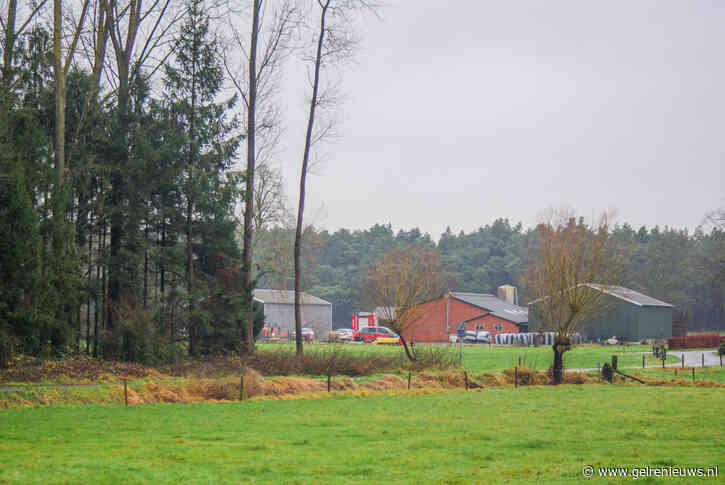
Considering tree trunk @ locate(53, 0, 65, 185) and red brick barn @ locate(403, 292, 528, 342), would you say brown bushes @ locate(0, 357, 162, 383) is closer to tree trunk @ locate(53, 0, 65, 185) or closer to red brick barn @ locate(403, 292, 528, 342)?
tree trunk @ locate(53, 0, 65, 185)

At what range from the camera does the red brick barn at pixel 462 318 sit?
7394cm

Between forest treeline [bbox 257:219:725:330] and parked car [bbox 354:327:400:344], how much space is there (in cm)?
1202

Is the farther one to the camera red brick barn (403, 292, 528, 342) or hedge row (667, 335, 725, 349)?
red brick barn (403, 292, 528, 342)

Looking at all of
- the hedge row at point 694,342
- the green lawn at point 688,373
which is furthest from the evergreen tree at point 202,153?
the hedge row at point 694,342

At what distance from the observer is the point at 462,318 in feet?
247

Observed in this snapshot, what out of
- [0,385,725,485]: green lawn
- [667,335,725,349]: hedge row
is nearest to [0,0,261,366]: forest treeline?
[0,385,725,485]: green lawn

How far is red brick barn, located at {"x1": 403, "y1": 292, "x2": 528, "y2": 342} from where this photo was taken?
73.9 meters

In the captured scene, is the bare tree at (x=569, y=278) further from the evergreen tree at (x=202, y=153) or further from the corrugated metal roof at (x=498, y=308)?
the corrugated metal roof at (x=498, y=308)

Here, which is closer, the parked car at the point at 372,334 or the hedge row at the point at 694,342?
the hedge row at the point at 694,342

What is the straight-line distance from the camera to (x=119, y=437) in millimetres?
13055

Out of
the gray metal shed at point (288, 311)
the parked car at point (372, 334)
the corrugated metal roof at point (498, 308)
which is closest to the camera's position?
the parked car at point (372, 334)

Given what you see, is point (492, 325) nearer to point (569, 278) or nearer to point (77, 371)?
point (569, 278)

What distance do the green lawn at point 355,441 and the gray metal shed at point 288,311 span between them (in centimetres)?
5430

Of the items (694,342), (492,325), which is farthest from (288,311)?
(694,342)
